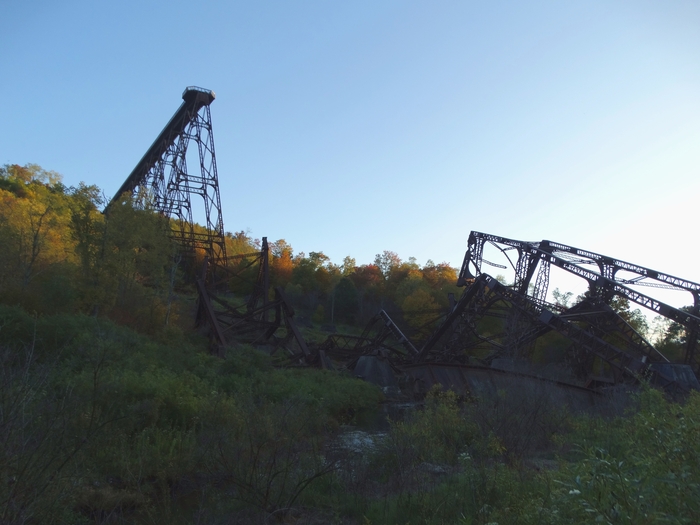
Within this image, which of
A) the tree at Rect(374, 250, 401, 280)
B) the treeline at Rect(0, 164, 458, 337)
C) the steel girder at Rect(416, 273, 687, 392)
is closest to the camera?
the steel girder at Rect(416, 273, 687, 392)

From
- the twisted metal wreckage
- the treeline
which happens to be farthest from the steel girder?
the treeline

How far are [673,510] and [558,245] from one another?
67.2 ft

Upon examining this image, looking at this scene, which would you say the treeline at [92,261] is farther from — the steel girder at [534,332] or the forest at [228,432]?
the steel girder at [534,332]

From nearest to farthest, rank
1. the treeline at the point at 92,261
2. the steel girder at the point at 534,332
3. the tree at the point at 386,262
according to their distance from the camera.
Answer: the steel girder at the point at 534,332 < the treeline at the point at 92,261 < the tree at the point at 386,262

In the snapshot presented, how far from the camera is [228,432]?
388 inches

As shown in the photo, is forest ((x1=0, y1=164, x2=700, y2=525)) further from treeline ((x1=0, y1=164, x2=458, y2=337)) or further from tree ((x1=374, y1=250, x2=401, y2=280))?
tree ((x1=374, y1=250, x2=401, y2=280))

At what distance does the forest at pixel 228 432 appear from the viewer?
4348 millimetres

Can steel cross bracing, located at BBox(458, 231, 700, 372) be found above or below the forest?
above

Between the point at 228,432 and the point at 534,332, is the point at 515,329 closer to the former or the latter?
the point at 534,332

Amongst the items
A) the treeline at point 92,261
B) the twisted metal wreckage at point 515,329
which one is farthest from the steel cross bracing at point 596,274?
the treeline at point 92,261

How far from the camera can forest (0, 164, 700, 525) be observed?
4348 millimetres

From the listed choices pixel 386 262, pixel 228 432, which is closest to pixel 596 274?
pixel 228 432

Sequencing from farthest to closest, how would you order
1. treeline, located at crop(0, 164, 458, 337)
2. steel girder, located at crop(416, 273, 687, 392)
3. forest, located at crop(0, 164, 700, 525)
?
treeline, located at crop(0, 164, 458, 337) < steel girder, located at crop(416, 273, 687, 392) < forest, located at crop(0, 164, 700, 525)

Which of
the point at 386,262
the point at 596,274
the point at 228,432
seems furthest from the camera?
the point at 386,262
